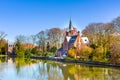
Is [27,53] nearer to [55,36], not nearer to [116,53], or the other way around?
[55,36]

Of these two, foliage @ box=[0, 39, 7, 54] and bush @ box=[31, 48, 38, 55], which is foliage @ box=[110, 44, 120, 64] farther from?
foliage @ box=[0, 39, 7, 54]

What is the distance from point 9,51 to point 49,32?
84.3 ft

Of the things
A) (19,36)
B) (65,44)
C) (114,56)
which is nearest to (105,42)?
(114,56)

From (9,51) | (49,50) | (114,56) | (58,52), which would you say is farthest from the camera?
(9,51)

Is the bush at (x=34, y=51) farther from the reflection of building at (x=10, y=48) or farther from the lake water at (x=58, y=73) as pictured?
the lake water at (x=58, y=73)

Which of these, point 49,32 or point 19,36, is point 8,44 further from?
point 49,32

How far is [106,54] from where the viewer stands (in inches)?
1563

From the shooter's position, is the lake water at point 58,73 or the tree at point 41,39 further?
the tree at point 41,39

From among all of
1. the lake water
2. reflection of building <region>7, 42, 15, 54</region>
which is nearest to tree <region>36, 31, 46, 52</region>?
reflection of building <region>7, 42, 15, 54</region>

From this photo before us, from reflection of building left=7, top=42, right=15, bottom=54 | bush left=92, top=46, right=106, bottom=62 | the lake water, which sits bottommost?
the lake water

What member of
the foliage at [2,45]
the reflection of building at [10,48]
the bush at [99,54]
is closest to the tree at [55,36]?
the foliage at [2,45]

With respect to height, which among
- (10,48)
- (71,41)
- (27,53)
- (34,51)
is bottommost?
(27,53)

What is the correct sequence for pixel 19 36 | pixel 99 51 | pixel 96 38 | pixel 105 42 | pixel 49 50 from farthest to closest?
pixel 19 36 → pixel 49 50 → pixel 96 38 → pixel 105 42 → pixel 99 51

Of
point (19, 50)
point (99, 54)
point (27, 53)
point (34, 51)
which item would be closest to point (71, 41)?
point (34, 51)
